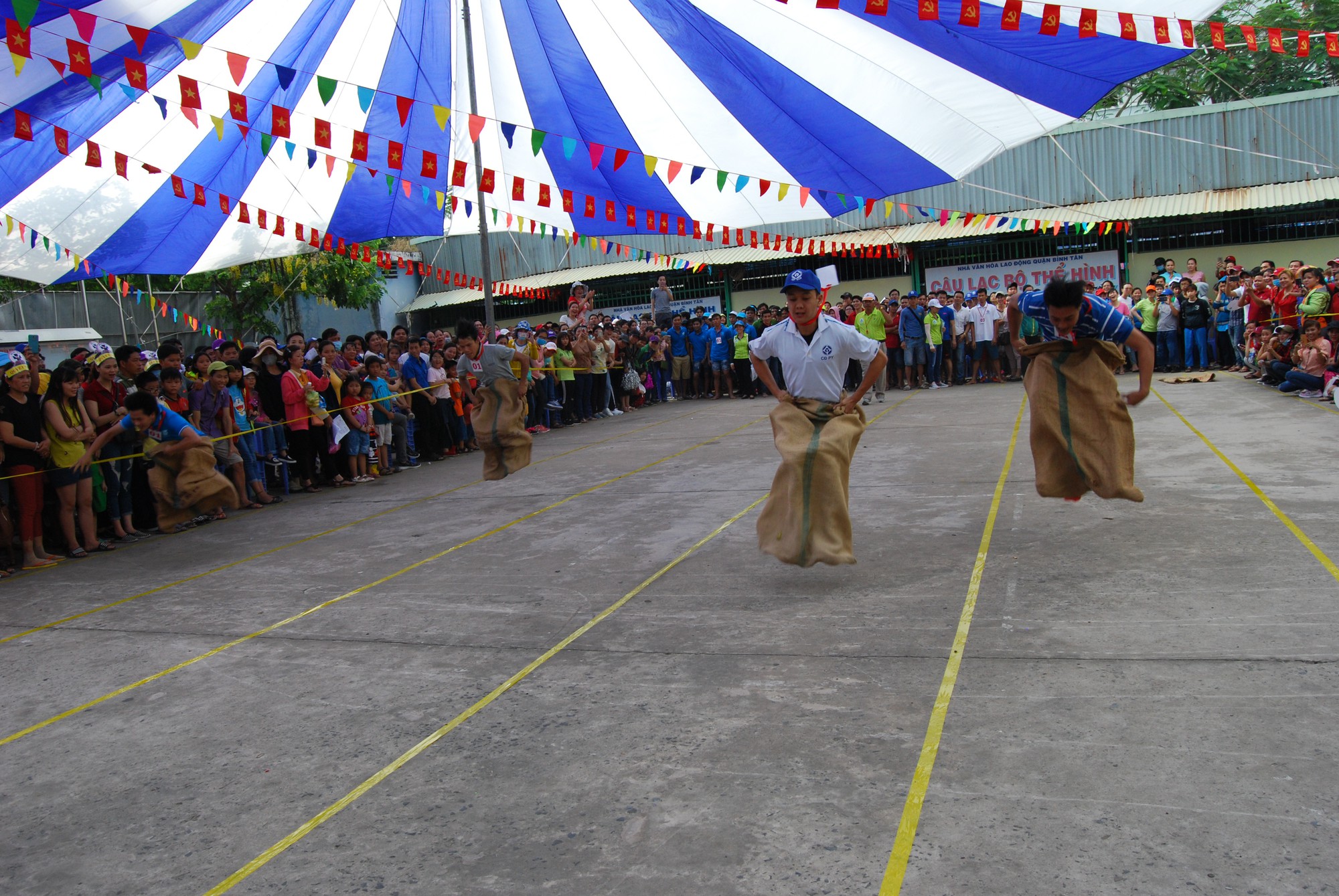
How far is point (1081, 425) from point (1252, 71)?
2868 cm

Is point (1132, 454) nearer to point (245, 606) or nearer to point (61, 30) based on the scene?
point (245, 606)

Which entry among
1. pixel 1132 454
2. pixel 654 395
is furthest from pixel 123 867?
pixel 654 395

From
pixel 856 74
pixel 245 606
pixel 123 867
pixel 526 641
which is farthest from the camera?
pixel 856 74

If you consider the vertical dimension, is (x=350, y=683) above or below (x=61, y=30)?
below

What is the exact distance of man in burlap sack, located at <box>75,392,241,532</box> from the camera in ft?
25.7

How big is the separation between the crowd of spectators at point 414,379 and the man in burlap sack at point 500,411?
392mm

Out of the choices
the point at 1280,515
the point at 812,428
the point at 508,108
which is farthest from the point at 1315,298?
the point at 508,108

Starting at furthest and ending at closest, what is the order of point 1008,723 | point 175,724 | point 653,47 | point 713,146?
point 713,146 < point 653,47 < point 175,724 < point 1008,723

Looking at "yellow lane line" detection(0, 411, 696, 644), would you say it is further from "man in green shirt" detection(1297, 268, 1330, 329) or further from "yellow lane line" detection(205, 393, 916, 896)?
"man in green shirt" detection(1297, 268, 1330, 329)

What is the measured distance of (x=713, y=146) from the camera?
12.4 metres

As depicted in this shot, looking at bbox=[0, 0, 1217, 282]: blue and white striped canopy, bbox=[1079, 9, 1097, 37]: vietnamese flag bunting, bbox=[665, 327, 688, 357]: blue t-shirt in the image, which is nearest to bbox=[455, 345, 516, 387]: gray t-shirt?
bbox=[0, 0, 1217, 282]: blue and white striped canopy

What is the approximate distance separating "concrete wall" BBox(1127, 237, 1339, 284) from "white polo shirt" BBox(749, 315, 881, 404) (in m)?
18.1

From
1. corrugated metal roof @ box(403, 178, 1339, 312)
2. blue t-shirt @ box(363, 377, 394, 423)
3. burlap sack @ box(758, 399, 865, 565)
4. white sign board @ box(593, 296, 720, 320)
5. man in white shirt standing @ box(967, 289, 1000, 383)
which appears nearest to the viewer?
burlap sack @ box(758, 399, 865, 565)

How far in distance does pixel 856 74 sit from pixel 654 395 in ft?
34.9
